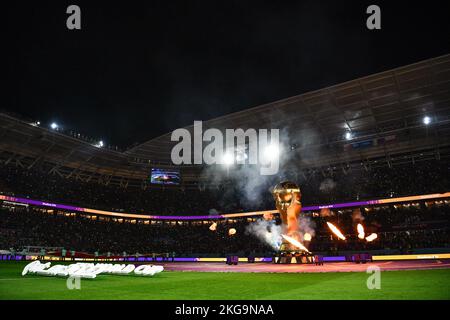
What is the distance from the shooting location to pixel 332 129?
143 ft

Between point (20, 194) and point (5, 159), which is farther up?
point (5, 159)

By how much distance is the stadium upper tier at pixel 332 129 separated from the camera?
3466cm

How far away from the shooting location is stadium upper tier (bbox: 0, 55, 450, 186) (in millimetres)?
34656

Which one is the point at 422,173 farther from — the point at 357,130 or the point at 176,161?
the point at 176,161

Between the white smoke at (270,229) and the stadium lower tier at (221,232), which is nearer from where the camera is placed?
the stadium lower tier at (221,232)

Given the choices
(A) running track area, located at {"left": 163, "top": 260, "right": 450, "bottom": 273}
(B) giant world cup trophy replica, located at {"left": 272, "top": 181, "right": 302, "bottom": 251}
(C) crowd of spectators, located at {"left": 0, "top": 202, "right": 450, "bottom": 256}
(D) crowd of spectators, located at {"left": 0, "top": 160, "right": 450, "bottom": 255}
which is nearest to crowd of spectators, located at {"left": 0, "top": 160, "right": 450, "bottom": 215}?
(D) crowd of spectators, located at {"left": 0, "top": 160, "right": 450, "bottom": 255}

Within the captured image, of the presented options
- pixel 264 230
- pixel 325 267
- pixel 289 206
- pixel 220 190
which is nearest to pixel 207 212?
pixel 220 190

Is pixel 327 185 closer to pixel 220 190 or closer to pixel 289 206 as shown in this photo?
pixel 220 190

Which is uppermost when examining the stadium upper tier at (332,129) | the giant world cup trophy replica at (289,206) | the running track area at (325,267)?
the stadium upper tier at (332,129)

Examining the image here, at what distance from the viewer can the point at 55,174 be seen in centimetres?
5203

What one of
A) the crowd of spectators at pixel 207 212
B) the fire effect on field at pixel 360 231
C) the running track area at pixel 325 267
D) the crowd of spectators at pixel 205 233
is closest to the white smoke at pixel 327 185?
the crowd of spectators at pixel 207 212

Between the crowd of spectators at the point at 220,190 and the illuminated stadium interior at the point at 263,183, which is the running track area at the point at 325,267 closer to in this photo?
the illuminated stadium interior at the point at 263,183
